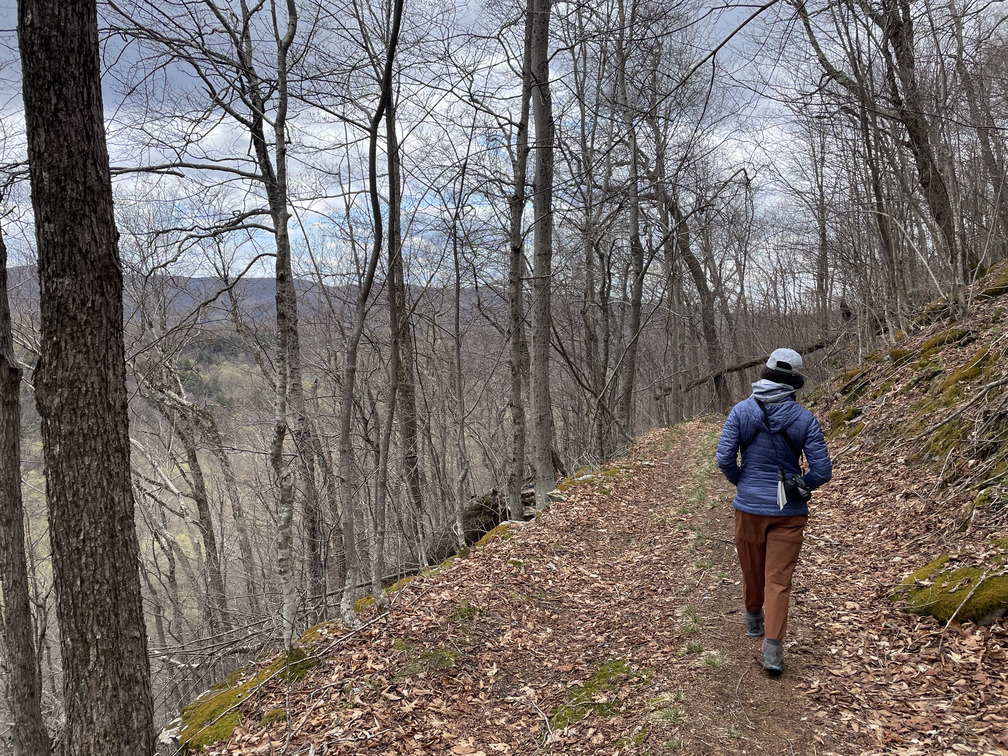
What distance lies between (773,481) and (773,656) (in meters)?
1.21

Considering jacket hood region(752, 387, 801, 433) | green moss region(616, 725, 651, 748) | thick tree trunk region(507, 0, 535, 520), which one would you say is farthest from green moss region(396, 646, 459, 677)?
thick tree trunk region(507, 0, 535, 520)

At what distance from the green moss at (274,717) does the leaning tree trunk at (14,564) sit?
9.64 feet

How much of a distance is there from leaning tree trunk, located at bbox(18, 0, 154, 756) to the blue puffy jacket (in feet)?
13.5

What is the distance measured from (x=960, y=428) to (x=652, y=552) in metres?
3.62

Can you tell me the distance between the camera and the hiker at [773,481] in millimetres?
4008

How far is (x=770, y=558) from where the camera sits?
13.4ft

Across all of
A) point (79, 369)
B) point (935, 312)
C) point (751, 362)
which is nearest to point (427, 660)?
point (79, 369)

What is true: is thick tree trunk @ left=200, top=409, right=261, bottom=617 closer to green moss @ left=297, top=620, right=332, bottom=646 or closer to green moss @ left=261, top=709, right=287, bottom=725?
green moss @ left=297, top=620, right=332, bottom=646

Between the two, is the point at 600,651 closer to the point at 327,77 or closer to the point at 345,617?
the point at 345,617

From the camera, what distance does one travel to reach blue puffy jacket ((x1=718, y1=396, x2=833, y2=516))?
4047 millimetres

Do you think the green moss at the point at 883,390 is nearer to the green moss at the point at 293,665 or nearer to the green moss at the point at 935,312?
the green moss at the point at 935,312

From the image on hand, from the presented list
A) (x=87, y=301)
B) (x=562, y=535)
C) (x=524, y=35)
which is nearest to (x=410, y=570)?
(x=562, y=535)

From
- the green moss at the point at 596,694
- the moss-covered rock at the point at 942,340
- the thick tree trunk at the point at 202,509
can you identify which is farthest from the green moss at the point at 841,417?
the thick tree trunk at the point at 202,509

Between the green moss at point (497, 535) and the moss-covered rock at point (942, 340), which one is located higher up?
the moss-covered rock at point (942, 340)
